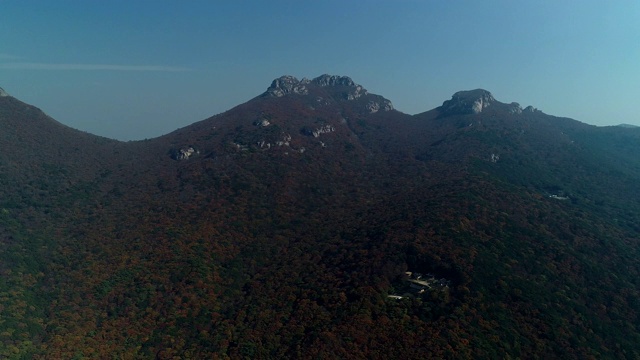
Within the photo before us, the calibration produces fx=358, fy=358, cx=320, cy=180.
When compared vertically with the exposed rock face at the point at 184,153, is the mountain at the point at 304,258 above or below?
below

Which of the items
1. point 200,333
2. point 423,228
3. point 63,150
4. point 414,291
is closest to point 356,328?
point 414,291

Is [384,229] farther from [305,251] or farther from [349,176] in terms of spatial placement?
[349,176]

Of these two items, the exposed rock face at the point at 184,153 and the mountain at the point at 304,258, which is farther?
the exposed rock face at the point at 184,153

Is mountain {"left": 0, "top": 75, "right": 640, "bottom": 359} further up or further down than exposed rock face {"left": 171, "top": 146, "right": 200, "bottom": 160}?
further down

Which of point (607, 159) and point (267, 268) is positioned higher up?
point (607, 159)

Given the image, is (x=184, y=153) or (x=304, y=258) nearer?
(x=304, y=258)

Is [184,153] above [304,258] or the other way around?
above

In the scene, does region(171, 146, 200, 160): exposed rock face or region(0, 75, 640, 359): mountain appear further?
region(171, 146, 200, 160): exposed rock face

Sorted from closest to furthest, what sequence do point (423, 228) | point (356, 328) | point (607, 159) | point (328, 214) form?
point (356, 328) < point (423, 228) < point (328, 214) < point (607, 159)
